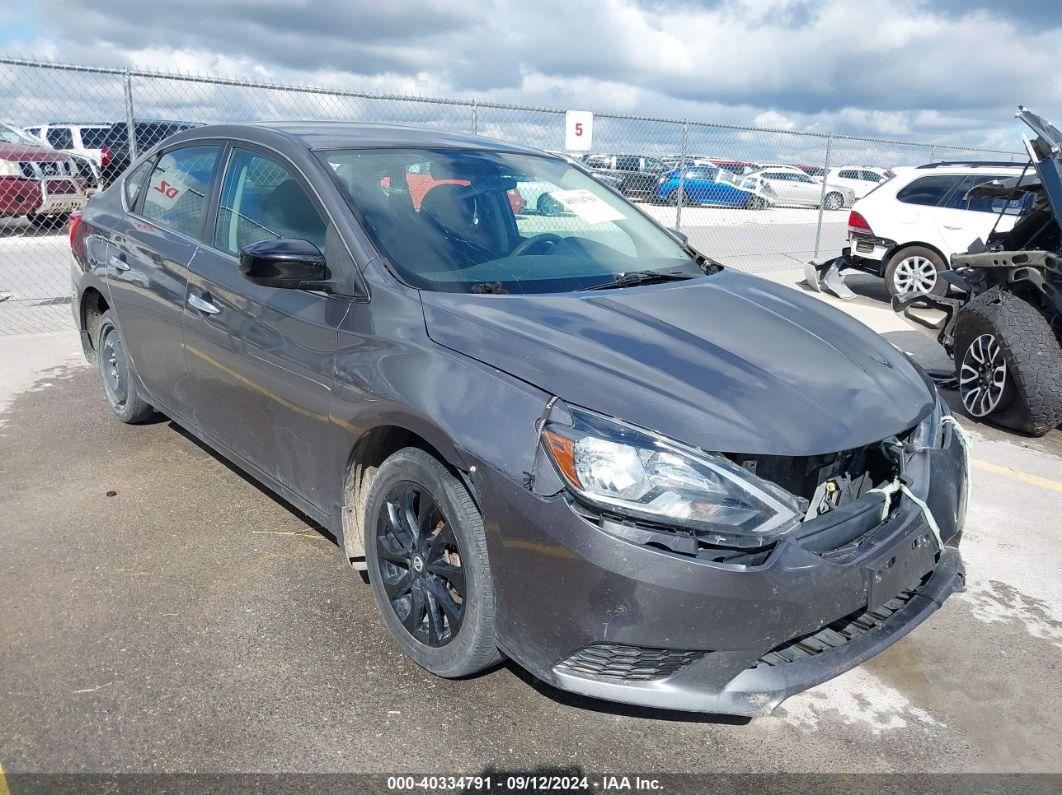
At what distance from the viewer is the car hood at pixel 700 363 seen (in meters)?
2.27

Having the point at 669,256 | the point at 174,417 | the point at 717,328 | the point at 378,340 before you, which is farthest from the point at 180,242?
the point at 717,328

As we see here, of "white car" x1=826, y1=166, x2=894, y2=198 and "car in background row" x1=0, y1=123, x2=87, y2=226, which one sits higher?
"car in background row" x1=0, y1=123, x2=87, y2=226

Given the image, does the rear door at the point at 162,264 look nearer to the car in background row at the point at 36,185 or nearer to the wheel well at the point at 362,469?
the wheel well at the point at 362,469

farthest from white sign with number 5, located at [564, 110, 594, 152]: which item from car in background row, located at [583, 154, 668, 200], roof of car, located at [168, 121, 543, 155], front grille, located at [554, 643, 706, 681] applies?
front grille, located at [554, 643, 706, 681]

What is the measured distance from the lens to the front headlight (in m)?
2.13

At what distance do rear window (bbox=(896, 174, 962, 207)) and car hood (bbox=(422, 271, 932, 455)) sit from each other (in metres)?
7.94

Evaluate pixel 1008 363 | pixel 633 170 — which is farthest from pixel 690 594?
pixel 633 170

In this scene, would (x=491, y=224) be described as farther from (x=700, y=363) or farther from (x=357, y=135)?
(x=700, y=363)

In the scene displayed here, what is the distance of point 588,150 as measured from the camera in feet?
34.1

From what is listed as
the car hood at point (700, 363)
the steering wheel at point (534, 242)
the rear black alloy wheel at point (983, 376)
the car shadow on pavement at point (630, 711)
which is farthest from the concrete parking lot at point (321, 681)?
the rear black alloy wheel at point (983, 376)

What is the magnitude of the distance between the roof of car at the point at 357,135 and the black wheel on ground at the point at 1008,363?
335cm

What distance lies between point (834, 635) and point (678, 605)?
612 mm

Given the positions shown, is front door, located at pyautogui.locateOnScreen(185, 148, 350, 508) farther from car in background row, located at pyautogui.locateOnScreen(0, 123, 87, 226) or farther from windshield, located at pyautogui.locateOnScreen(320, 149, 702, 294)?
car in background row, located at pyautogui.locateOnScreen(0, 123, 87, 226)

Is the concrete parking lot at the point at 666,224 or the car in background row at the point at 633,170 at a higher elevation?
the car in background row at the point at 633,170
